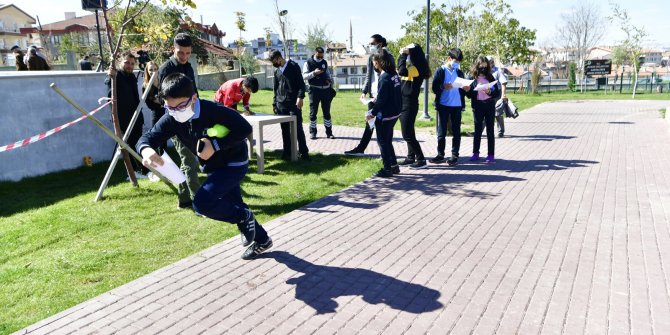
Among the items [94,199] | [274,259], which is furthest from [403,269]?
[94,199]

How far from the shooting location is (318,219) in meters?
5.68

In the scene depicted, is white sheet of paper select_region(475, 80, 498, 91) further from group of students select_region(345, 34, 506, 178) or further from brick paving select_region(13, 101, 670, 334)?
brick paving select_region(13, 101, 670, 334)

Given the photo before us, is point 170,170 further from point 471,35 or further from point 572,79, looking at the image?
point 572,79

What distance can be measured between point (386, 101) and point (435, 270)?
366 cm

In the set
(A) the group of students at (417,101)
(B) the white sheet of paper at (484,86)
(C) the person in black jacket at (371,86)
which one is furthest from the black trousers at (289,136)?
(B) the white sheet of paper at (484,86)

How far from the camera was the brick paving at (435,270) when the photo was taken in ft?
11.0

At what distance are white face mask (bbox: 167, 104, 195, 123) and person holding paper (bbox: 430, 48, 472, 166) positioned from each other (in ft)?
17.5

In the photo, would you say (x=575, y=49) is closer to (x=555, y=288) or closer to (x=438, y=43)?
(x=438, y=43)

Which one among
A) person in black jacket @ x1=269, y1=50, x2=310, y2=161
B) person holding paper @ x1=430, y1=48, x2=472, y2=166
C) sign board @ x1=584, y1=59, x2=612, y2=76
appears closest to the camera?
person holding paper @ x1=430, y1=48, x2=472, y2=166

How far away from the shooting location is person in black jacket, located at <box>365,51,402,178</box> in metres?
7.25

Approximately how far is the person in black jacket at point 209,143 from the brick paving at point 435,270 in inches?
21.8

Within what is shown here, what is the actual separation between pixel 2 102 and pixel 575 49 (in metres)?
69.5

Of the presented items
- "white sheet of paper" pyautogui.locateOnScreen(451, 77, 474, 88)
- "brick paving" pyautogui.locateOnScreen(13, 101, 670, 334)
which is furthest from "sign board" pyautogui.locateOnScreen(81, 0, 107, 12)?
"white sheet of paper" pyautogui.locateOnScreen(451, 77, 474, 88)

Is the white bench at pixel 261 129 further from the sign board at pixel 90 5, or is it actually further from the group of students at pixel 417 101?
→ the sign board at pixel 90 5
